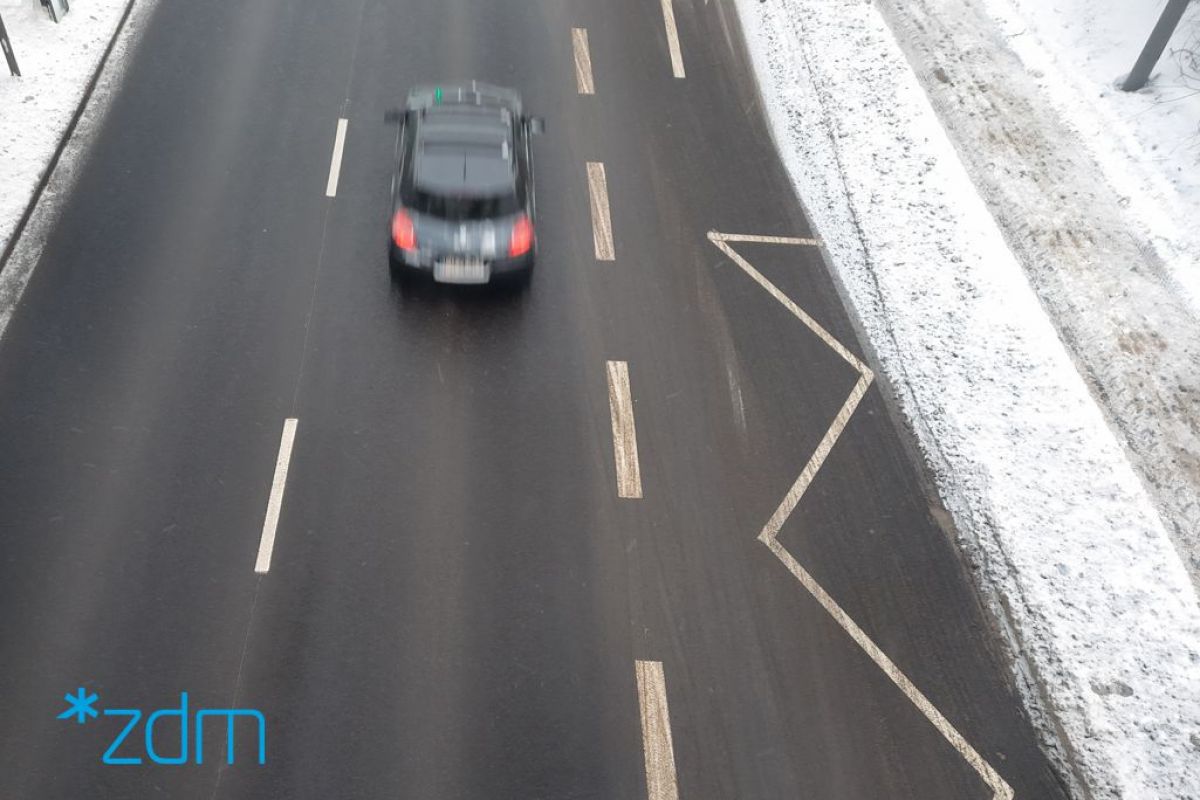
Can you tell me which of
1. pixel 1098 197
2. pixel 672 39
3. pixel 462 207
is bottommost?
pixel 672 39

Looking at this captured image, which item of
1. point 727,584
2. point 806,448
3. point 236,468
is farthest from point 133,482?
point 806,448

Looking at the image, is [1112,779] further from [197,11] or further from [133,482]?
[197,11]

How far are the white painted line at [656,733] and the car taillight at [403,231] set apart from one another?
5.65 metres

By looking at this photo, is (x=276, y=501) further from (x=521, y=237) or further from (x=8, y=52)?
(x=8, y=52)

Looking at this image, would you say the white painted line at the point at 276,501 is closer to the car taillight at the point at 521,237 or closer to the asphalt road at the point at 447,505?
the asphalt road at the point at 447,505

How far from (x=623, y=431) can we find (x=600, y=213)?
3818 mm

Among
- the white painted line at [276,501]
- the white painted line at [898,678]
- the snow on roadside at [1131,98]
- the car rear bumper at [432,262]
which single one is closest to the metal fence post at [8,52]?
the car rear bumper at [432,262]

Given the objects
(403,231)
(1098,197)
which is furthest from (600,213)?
(1098,197)

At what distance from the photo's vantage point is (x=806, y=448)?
11469 millimetres

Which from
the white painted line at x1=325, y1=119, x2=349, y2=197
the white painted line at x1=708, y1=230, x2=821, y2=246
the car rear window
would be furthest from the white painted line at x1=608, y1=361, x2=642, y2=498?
the white painted line at x1=325, y1=119, x2=349, y2=197

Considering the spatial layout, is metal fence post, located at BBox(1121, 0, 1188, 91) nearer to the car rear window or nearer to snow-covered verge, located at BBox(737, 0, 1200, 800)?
snow-covered verge, located at BBox(737, 0, 1200, 800)

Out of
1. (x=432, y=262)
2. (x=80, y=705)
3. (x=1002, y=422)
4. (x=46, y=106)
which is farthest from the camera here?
(x=46, y=106)

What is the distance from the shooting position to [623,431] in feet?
37.4

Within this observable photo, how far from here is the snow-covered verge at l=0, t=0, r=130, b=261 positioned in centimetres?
1323
